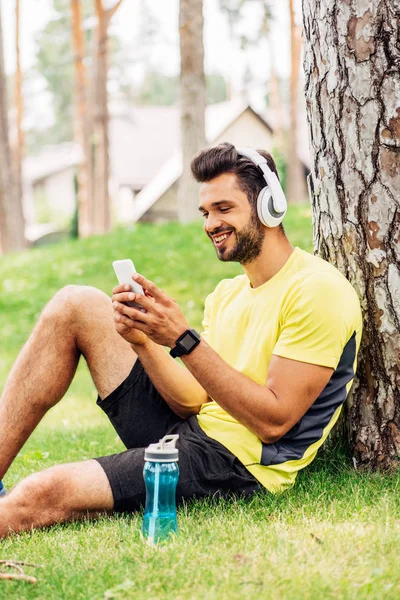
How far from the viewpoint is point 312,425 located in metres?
3.34

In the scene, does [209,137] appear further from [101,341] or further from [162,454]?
[162,454]

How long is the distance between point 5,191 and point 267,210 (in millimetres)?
15414

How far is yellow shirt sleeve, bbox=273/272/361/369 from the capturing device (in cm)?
320

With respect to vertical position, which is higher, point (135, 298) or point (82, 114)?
point (135, 298)

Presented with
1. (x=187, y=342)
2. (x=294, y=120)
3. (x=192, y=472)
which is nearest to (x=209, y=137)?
(x=294, y=120)

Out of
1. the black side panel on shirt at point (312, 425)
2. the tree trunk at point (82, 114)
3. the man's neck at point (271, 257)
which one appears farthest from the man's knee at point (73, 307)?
the tree trunk at point (82, 114)

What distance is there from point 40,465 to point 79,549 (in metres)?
1.87

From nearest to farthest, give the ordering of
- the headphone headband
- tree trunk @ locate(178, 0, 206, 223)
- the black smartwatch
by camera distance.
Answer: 1. the black smartwatch
2. the headphone headband
3. tree trunk @ locate(178, 0, 206, 223)

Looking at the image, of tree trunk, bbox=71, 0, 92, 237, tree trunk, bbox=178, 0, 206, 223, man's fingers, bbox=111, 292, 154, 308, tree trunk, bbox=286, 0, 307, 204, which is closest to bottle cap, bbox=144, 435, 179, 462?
man's fingers, bbox=111, 292, 154, 308

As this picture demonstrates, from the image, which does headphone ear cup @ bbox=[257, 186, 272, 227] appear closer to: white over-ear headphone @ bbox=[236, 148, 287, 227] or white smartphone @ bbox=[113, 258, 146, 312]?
white over-ear headphone @ bbox=[236, 148, 287, 227]

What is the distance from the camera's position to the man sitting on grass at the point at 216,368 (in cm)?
319

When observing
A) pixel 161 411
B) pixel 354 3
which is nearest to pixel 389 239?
pixel 354 3

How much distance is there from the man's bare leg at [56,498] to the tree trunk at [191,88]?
9925mm

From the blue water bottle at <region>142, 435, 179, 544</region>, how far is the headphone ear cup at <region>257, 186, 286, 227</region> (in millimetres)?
968
